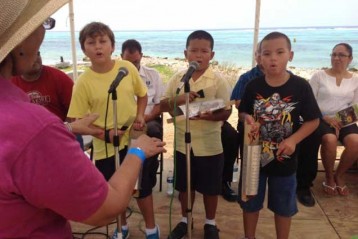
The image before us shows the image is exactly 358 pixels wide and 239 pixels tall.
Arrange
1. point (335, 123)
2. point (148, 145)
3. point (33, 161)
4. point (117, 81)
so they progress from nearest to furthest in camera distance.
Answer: point (33, 161) < point (148, 145) < point (117, 81) < point (335, 123)

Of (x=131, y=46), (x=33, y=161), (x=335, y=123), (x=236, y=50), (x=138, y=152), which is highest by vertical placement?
(x=131, y=46)

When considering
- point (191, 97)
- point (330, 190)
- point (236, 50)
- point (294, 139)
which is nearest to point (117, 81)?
point (191, 97)

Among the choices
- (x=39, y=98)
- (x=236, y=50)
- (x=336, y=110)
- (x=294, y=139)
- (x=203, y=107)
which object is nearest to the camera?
(x=294, y=139)

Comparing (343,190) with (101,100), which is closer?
(101,100)

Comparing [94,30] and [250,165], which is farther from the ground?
[94,30]

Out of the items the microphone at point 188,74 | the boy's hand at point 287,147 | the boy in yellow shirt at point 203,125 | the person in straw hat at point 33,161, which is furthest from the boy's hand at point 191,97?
the person in straw hat at point 33,161

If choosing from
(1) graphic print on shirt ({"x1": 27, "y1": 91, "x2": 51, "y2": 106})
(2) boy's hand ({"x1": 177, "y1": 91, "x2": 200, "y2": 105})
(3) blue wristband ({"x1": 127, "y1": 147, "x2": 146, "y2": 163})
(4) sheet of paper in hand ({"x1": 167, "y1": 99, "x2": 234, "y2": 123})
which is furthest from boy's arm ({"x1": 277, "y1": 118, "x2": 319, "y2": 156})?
(1) graphic print on shirt ({"x1": 27, "y1": 91, "x2": 51, "y2": 106})

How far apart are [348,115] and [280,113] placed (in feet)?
5.55

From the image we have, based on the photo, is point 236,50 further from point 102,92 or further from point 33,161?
point 33,161

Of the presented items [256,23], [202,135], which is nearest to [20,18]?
[202,135]

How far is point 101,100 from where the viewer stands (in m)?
2.60

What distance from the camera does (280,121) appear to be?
2418mm

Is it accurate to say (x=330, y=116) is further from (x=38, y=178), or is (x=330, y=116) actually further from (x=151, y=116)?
(x=38, y=178)

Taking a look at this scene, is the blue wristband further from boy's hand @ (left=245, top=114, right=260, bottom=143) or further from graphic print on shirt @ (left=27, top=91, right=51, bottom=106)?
graphic print on shirt @ (left=27, top=91, right=51, bottom=106)
